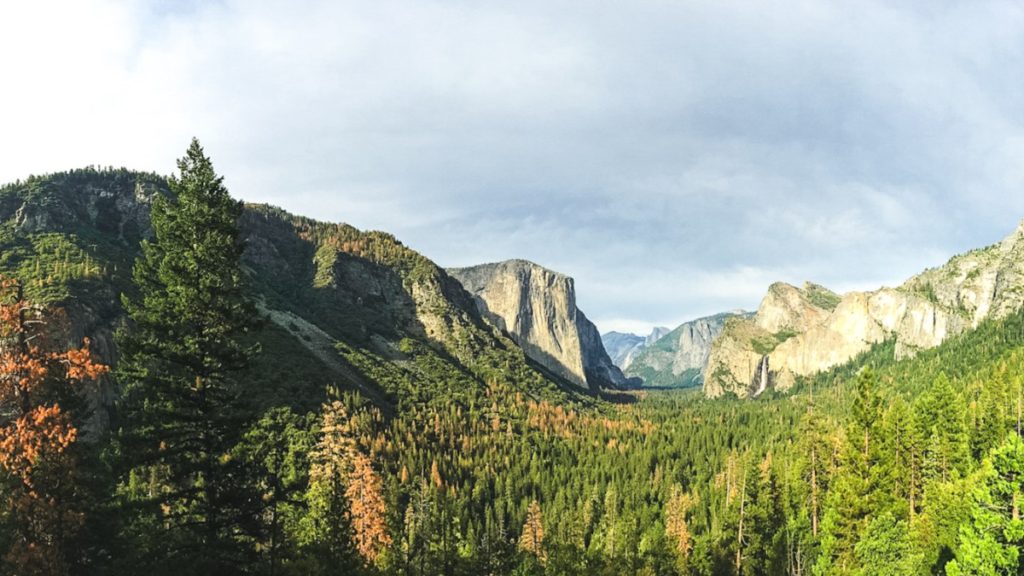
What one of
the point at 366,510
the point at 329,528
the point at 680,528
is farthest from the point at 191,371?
the point at 680,528

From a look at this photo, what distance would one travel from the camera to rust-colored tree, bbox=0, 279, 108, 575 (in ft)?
51.8

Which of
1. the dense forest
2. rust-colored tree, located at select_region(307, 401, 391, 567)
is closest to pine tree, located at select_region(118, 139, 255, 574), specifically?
the dense forest

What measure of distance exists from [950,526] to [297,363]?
133 metres

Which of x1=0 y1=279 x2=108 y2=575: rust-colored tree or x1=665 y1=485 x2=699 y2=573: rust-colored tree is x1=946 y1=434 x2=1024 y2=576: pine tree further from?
x1=665 y1=485 x2=699 y2=573: rust-colored tree

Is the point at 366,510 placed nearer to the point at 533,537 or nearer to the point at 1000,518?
the point at 1000,518

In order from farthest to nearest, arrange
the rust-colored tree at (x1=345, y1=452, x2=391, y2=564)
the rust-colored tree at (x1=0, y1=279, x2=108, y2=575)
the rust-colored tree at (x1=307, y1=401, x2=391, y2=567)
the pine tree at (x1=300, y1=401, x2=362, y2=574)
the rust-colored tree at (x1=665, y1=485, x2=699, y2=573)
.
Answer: the rust-colored tree at (x1=665, y1=485, x2=699, y2=573), the rust-colored tree at (x1=345, y1=452, x2=391, y2=564), the rust-colored tree at (x1=307, y1=401, x2=391, y2=567), the pine tree at (x1=300, y1=401, x2=362, y2=574), the rust-colored tree at (x1=0, y1=279, x2=108, y2=575)

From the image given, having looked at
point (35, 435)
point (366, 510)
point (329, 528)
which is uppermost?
point (35, 435)

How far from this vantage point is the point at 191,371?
67.9ft

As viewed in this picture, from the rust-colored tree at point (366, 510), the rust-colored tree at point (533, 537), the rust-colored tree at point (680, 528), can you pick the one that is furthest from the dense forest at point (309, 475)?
the rust-colored tree at point (680, 528)

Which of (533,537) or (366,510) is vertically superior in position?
(366,510)

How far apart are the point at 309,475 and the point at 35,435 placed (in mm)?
25546

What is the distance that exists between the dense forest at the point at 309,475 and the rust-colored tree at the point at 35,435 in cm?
7

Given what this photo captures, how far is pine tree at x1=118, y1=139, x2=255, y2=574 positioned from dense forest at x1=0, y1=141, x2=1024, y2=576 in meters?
0.08

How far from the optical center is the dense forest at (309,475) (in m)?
17.7
